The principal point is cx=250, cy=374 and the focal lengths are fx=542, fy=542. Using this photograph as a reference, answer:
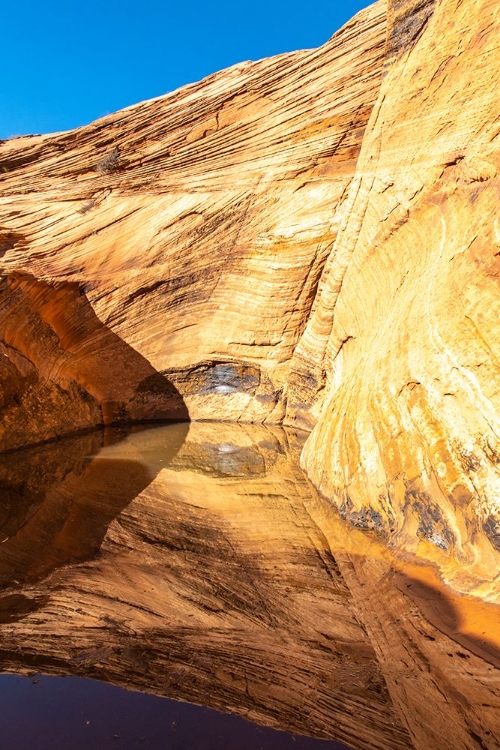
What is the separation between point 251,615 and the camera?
3221 mm

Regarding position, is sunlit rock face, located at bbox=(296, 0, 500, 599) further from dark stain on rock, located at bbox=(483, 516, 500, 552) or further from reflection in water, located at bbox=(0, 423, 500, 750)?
reflection in water, located at bbox=(0, 423, 500, 750)

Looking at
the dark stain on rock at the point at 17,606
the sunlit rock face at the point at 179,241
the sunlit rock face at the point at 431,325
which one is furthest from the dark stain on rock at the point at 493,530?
the sunlit rock face at the point at 179,241

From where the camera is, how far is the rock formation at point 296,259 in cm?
427

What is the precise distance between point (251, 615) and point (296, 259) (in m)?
7.37

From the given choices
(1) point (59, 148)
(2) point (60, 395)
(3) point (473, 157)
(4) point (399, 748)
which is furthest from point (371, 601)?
(1) point (59, 148)

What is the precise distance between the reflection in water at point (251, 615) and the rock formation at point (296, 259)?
0.66 meters

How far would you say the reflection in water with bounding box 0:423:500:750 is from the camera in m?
2.31

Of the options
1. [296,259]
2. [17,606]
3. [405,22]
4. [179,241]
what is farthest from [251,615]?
[179,241]

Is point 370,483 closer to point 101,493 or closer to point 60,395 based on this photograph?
point 101,493

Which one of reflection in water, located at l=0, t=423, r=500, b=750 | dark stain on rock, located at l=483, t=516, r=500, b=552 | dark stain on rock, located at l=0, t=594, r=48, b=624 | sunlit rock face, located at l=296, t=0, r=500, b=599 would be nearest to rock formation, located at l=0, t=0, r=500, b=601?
sunlit rock face, located at l=296, t=0, r=500, b=599

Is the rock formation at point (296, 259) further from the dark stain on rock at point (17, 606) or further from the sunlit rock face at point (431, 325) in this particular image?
the dark stain on rock at point (17, 606)

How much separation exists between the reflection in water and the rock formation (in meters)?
0.66

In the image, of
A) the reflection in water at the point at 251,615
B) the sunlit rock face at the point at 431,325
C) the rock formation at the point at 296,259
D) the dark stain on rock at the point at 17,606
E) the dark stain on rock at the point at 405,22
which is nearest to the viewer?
the reflection in water at the point at 251,615

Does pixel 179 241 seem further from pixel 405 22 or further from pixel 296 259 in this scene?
pixel 405 22
